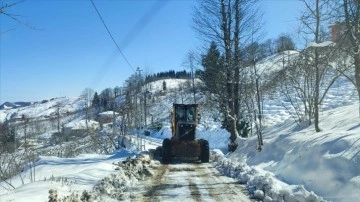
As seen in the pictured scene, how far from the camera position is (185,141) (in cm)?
2266

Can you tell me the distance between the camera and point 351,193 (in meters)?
8.84

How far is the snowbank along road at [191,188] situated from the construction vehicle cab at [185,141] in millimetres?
6111

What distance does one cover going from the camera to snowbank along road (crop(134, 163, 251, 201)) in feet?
35.0

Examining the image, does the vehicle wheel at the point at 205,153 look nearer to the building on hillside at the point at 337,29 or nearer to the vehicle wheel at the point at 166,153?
the vehicle wheel at the point at 166,153

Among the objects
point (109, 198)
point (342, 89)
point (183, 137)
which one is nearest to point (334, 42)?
point (109, 198)

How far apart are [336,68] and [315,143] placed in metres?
2.73

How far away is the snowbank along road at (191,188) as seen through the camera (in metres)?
10.7

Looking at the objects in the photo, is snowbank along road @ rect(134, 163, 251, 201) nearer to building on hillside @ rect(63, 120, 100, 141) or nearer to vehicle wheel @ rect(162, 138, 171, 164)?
vehicle wheel @ rect(162, 138, 171, 164)

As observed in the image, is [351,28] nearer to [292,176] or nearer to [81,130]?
[292,176]

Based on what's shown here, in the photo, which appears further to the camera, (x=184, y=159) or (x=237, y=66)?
(x=237, y=66)

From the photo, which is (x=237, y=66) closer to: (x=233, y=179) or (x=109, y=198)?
(x=233, y=179)

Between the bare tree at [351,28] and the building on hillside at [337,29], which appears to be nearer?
the bare tree at [351,28]

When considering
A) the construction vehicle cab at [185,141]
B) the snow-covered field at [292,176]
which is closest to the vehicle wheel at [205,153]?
the construction vehicle cab at [185,141]

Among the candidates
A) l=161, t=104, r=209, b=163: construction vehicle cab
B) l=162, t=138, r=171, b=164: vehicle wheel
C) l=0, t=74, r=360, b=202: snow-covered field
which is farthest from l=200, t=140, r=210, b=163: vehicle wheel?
l=0, t=74, r=360, b=202: snow-covered field
